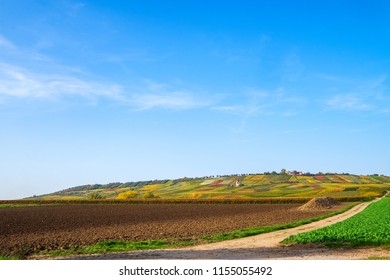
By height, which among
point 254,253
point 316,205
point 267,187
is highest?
point 267,187

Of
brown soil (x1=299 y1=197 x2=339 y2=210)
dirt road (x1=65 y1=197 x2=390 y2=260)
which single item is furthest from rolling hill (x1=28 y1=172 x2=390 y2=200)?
dirt road (x1=65 y1=197 x2=390 y2=260)

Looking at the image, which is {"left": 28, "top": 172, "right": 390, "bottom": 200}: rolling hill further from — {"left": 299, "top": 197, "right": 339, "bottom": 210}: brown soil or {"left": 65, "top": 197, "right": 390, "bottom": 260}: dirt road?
{"left": 65, "top": 197, "right": 390, "bottom": 260}: dirt road

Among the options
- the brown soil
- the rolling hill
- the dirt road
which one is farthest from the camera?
the rolling hill

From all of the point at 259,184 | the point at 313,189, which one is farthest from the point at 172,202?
the point at 259,184

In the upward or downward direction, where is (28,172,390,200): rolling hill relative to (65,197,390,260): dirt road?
upward

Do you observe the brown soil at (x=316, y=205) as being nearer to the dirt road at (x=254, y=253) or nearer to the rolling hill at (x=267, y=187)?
the dirt road at (x=254, y=253)

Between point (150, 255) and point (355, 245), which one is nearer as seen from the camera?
point (150, 255)

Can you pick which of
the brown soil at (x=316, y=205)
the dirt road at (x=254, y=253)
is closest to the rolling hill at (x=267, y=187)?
the brown soil at (x=316, y=205)

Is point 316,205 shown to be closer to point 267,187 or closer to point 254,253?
point 254,253

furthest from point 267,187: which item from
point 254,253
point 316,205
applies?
point 254,253

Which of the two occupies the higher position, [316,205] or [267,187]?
[267,187]
